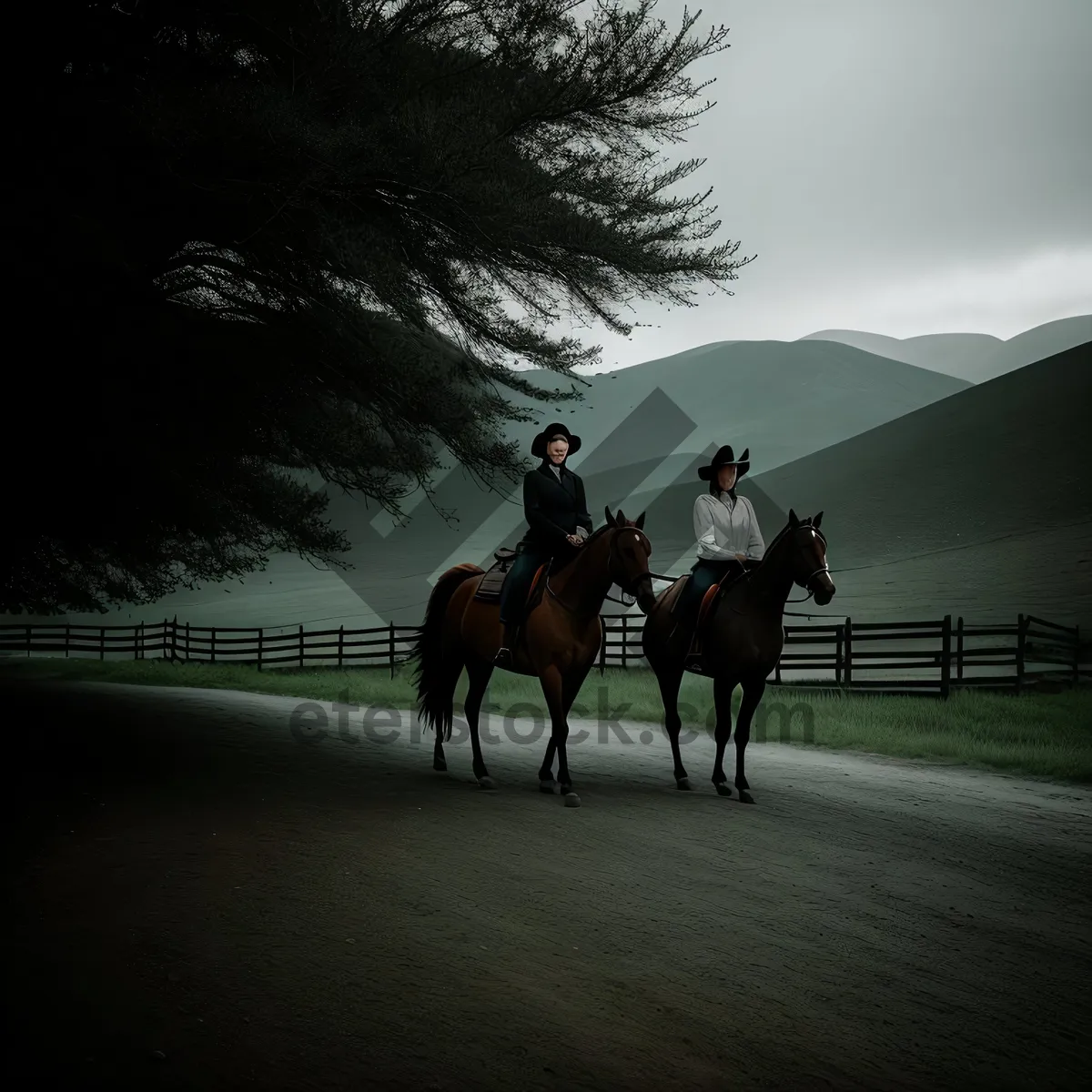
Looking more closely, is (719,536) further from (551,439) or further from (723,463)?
(551,439)

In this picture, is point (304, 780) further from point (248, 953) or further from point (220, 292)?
point (220, 292)

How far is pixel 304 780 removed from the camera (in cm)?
721

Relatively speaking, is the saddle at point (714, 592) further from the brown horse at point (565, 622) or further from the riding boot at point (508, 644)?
the riding boot at point (508, 644)

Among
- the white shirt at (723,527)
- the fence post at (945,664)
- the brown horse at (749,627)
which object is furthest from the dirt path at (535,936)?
the fence post at (945,664)

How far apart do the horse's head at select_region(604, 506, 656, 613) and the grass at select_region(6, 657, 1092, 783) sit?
16.7ft

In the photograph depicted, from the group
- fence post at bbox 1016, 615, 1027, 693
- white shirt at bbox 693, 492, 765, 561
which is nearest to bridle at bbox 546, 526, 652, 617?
white shirt at bbox 693, 492, 765, 561

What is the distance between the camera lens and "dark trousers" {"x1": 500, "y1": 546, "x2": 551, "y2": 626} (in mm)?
7121

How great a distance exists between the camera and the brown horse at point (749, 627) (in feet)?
21.7

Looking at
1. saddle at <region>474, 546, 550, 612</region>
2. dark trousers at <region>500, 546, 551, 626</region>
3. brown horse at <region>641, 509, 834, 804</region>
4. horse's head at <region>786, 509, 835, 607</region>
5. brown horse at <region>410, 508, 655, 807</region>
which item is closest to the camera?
horse's head at <region>786, 509, 835, 607</region>

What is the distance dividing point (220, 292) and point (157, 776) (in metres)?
5.38

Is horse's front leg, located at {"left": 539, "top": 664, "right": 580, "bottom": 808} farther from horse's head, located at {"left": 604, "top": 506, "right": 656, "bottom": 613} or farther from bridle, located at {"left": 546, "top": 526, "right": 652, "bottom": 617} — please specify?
horse's head, located at {"left": 604, "top": 506, "right": 656, "bottom": 613}

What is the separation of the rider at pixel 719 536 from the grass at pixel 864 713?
4.03 metres

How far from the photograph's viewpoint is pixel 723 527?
288 inches

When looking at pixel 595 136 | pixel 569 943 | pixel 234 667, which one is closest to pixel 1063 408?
pixel 234 667
